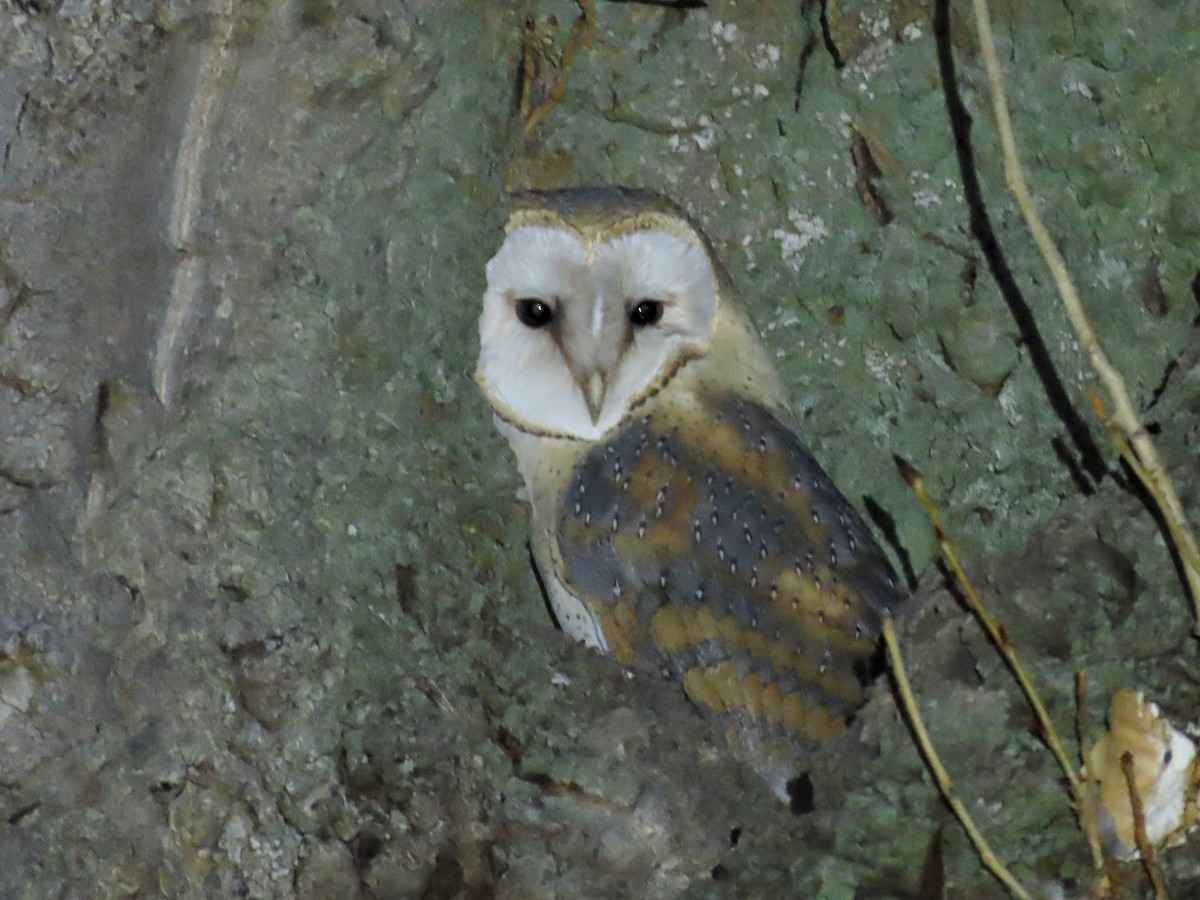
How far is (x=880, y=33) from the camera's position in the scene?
5.87 feet

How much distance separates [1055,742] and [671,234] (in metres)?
0.87

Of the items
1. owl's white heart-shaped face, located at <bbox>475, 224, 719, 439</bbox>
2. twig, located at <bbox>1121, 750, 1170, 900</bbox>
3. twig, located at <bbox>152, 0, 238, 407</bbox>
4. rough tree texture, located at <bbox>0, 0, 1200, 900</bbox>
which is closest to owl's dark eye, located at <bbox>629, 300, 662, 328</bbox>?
owl's white heart-shaped face, located at <bbox>475, 224, 719, 439</bbox>

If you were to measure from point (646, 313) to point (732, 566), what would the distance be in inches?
14.6

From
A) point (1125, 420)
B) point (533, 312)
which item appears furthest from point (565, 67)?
point (1125, 420)

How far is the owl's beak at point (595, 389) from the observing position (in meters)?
1.72

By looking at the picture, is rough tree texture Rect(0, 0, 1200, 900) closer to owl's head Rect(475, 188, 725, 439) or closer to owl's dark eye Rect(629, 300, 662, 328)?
owl's head Rect(475, 188, 725, 439)

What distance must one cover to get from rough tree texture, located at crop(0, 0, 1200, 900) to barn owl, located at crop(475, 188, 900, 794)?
0.07 m

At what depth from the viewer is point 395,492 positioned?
1555mm

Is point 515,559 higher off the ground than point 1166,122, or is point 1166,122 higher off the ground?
point 1166,122

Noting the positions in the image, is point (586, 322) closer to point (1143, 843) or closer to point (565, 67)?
point (565, 67)

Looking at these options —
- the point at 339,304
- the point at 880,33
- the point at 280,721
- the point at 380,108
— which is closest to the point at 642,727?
the point at 280,721

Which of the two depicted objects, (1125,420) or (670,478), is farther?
(670,478)

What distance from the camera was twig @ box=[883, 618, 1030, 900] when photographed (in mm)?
1082

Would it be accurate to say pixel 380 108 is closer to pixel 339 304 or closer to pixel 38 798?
pixel 339 304
